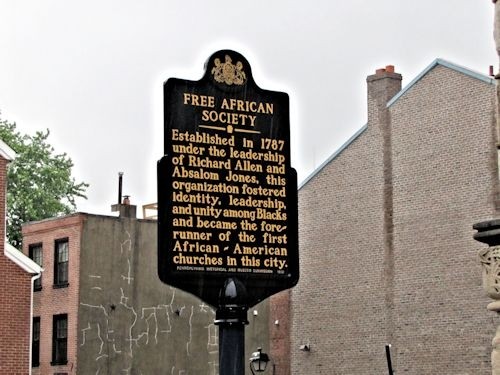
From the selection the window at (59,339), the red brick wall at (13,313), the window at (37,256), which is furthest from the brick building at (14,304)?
the window at (37,256)

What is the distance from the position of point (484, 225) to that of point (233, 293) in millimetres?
4954

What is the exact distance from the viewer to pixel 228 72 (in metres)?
10.9

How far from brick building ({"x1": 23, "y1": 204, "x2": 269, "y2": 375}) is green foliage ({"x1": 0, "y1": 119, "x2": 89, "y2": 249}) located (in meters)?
12.2

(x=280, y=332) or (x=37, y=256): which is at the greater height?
(x=37, y=256)

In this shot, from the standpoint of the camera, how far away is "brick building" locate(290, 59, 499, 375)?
34.5m

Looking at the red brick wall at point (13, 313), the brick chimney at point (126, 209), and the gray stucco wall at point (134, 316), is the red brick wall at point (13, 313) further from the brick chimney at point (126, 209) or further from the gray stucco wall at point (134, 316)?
the brick chimney at point (126, 209)

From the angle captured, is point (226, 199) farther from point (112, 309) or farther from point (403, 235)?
point (112, 309)

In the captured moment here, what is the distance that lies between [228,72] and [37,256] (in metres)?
32.3

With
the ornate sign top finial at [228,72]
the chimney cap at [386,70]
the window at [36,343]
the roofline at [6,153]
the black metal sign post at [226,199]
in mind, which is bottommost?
the window at [36,343]

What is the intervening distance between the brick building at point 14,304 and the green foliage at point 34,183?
24254 millimetres

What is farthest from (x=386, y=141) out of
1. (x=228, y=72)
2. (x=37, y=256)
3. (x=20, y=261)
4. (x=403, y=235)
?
(x=228, y=72)

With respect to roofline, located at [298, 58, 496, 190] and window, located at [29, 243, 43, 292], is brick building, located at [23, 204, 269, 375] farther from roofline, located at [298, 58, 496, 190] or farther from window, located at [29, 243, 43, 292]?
roofline, located at [298, 58, 496, 190]

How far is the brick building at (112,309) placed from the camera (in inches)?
1598

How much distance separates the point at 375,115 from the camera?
125ft
